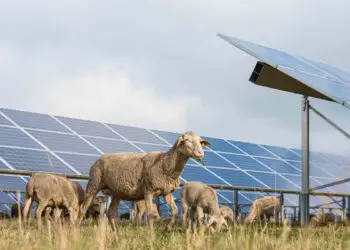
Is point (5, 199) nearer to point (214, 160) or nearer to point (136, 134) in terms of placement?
point (136, 134)

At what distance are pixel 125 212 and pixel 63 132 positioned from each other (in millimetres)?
3168

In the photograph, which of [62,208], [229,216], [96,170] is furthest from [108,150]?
[96,170]

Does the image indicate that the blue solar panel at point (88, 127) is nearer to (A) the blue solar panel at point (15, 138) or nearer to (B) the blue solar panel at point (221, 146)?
(A) the blue solar panel at point (15, 138)

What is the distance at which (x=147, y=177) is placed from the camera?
10117mm

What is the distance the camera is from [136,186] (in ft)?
33.9

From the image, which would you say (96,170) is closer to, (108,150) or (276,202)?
(108,150)

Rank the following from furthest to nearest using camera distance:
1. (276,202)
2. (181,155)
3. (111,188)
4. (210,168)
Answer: (210,168)
(276,202)
(111,188)
(181,155)

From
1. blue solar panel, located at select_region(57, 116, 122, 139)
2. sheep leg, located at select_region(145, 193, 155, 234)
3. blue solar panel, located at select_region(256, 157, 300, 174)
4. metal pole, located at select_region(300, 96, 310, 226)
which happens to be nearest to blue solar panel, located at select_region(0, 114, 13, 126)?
blue solar panel, located at select_region(57, 116, 122, 139)

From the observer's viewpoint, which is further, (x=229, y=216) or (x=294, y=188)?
(x=294, y=188)

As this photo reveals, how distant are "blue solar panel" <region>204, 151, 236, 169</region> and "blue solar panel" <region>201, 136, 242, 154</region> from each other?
116cm

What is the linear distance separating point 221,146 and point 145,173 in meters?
15.4

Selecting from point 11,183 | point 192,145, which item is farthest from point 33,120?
point 192,145

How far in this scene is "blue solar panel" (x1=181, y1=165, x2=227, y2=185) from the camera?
20.3m

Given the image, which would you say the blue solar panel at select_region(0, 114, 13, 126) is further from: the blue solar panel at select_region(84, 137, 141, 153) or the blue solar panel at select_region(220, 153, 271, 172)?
the blue solar panel at select_region(220, 153, 271, 172)
